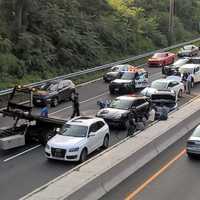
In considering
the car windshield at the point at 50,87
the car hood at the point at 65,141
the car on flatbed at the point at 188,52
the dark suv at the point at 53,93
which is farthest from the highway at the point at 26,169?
the car on flatbed at the point at 188,52

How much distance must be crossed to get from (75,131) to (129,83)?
57.2 feet

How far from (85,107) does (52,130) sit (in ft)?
30.0

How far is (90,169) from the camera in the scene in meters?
18.9

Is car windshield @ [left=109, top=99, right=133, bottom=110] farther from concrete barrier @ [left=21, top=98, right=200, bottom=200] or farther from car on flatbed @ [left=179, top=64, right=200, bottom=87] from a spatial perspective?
car on flatbed @ [left=179, top=64, right=200, bottom=87]

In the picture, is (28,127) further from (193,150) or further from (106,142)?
(193,150)

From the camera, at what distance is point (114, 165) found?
18.9m

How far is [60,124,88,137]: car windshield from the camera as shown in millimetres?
23906

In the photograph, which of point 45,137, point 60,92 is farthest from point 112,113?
point 60,92

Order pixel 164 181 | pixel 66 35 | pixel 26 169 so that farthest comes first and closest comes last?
pixel 66 35 → pixel 26 169 → pixel 164 181

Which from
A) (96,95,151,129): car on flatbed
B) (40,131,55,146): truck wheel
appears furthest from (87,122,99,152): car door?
(96,95,151,129): car on flatbed

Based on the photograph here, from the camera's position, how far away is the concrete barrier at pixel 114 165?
54.0ft

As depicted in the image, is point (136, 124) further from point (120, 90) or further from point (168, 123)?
point (120, 90)

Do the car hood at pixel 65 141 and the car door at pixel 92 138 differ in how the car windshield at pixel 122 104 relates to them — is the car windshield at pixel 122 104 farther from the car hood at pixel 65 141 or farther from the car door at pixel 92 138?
the car hood at pixel 65 141

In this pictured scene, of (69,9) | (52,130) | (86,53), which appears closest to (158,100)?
(52,130)
